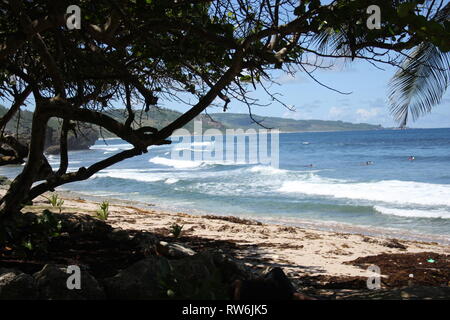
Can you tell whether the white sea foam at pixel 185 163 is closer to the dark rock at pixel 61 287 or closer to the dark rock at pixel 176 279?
the dark rock at pixel 176 279

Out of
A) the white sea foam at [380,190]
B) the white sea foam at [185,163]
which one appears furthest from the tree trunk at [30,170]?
the white sea foam at [185,163]

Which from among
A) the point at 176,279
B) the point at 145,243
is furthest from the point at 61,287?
the point at 145,243

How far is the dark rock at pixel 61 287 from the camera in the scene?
3289 mm

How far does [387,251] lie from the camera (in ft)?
29.9

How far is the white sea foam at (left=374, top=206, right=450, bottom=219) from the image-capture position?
49.1 feet

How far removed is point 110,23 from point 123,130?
2.88 ft

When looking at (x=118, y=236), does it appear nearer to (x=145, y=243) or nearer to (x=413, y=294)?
(x=145, y=243)

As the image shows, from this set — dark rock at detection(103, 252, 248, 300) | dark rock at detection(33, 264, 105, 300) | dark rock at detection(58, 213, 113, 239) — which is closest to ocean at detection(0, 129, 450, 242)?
dark rock at detection(58, 213, 113, 239)

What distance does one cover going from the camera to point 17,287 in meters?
3.28

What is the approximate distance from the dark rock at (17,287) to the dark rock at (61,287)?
5 centimetres

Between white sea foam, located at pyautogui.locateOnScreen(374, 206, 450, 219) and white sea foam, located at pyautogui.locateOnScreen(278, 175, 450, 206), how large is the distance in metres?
1.62

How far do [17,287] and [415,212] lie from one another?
14.7m

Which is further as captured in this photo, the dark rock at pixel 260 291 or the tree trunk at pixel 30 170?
the tree trunk at pixel 30 170
